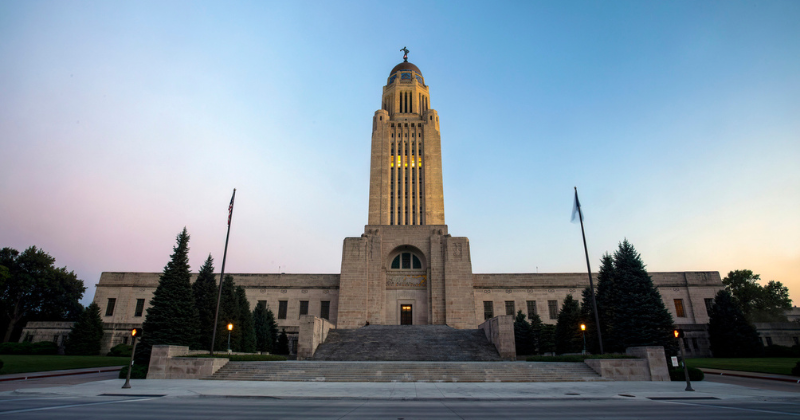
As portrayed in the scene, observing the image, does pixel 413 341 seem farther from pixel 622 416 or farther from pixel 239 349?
pixel 622 416

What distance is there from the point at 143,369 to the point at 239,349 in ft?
33.1

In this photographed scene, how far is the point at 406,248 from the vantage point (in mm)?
38125

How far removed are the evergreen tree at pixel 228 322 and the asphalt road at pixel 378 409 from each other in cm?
1581

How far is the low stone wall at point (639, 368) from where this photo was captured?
1652 cm

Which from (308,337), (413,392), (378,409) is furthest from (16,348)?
(378,409)

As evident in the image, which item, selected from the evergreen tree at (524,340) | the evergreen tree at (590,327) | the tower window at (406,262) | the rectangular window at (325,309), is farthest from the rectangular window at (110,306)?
the evergreen tree at (590,327)

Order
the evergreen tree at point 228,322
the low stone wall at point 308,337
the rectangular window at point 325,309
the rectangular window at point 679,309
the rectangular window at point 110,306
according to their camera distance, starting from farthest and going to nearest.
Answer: the rectangular window at point 110,306 < the rectangular window at point 325,309 < the rectangular window at point 679,309 < the evergreen tree at point 228,322 < the low stone wall at point 308,337

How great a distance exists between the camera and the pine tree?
21000mm

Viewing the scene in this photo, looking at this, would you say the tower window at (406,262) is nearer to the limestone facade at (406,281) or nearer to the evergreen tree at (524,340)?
the limestone facade at (406,281)

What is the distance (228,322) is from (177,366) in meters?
9.34

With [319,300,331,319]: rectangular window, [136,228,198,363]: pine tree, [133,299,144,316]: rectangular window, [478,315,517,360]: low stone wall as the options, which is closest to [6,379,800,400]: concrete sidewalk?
[136,228,198,363]: pine tree

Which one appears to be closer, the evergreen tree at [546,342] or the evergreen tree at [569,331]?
the evergreen tree at [569,331]

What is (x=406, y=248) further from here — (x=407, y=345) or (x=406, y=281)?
(x=407, y=345)

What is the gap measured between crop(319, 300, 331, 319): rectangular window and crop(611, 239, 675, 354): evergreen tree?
991 inches
